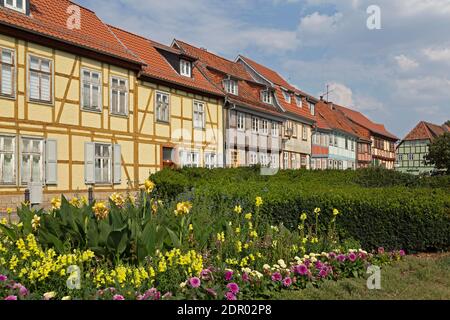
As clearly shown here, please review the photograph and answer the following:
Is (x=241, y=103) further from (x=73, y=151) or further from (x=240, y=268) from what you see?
(x=240, y=268)

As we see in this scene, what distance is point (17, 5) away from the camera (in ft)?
50.8

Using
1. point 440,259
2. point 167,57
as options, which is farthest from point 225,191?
point 167,57

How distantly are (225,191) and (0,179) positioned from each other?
307 inches

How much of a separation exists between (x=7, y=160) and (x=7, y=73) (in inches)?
103

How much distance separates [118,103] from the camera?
18844 millimetres

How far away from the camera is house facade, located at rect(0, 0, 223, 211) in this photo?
14656 millimetres

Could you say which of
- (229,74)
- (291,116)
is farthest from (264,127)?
(291,116)

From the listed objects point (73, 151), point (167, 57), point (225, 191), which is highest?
point (167, 57)

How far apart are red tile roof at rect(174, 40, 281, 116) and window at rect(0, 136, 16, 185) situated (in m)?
13.2

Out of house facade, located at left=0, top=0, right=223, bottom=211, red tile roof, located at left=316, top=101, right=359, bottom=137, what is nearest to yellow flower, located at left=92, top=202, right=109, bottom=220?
house facade, located at left=0, top=0, right=223, bottom=211

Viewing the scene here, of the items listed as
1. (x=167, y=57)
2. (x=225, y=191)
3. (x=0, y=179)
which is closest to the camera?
(x=225, y=191)

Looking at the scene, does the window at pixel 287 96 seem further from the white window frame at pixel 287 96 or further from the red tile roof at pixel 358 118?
the red tile roof at pixel 358 118

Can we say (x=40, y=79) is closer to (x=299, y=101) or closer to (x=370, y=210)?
A: (x=370, y=210)

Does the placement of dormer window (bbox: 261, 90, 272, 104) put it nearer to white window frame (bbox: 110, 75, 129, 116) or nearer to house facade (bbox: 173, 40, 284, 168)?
house facade (bbox: 173, 40, 284, 168)
